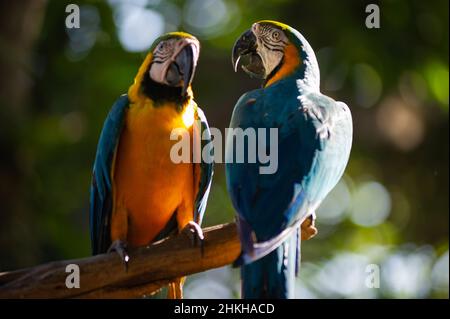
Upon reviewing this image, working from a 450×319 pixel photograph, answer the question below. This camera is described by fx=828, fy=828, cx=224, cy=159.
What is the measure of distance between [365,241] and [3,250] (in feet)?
16.5

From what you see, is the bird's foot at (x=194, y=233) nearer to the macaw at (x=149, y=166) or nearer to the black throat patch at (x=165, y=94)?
the macaw at (x=149, y=166)

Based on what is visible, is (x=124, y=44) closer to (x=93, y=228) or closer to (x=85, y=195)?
(x=85, y=195)

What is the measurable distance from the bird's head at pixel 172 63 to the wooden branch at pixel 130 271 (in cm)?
72

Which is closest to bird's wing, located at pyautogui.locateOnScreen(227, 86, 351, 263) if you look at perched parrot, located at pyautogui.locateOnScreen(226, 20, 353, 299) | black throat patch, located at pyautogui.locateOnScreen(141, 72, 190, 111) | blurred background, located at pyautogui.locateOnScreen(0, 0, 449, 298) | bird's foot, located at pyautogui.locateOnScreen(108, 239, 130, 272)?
perched parrot, located at pyautogui.locateOnScreen(226, 20, 353, 299)

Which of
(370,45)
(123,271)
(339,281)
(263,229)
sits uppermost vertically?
(370,45)

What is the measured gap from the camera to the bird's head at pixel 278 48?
12.2ft

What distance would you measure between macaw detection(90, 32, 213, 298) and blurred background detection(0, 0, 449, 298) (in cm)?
243

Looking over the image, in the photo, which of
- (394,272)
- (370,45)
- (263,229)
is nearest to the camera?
(263,229)

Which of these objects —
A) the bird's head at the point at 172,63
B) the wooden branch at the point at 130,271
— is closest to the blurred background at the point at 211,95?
the bird's head at the point at 172,63

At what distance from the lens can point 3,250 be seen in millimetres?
6695

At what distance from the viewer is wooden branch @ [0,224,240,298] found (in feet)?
11.7

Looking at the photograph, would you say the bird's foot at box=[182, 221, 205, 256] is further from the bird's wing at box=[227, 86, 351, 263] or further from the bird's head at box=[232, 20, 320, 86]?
the bird's head at box=[232, 20, 320, 86]

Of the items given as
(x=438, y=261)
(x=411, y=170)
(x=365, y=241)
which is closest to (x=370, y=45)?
(x=411, y=170)

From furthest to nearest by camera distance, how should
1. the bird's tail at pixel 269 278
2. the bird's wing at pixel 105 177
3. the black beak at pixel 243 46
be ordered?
the bird's wing at pixel 105 177 < the black beak at pixel 243 46 < the bird's tail at pixel 269 278
